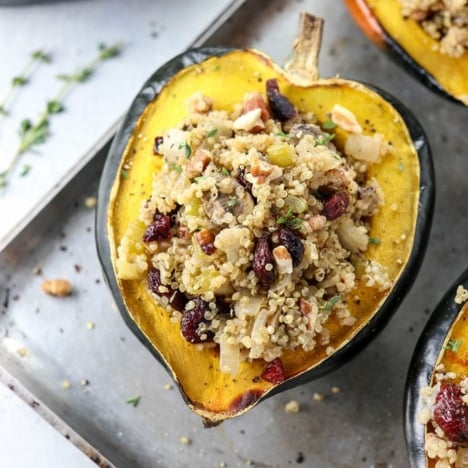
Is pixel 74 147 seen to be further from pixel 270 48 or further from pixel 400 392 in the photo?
pixel 400 392

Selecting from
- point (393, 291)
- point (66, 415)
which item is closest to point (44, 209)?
point (66, 415)

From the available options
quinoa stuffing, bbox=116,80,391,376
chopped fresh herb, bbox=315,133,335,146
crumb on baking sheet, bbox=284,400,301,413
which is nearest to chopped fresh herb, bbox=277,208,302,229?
quinoa stuffing, bbox=116,80,391,376

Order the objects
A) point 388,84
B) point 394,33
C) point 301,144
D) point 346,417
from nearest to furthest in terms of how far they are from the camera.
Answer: point 301,144 → point 394,33 → point 346,417 → point 388,84

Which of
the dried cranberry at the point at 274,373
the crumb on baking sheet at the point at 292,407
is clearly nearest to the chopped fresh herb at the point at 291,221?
→ the dried cranberry at the point at 274,373

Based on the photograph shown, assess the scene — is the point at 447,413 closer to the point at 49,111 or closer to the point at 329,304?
the point at 329,304

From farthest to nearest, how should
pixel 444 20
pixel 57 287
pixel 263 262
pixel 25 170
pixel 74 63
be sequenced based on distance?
pixel 74 63
pixel 25 170
pixel 57 287
pixel 444 20
pixel 263 262

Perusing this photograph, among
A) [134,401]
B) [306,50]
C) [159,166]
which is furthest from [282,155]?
[134,401]
